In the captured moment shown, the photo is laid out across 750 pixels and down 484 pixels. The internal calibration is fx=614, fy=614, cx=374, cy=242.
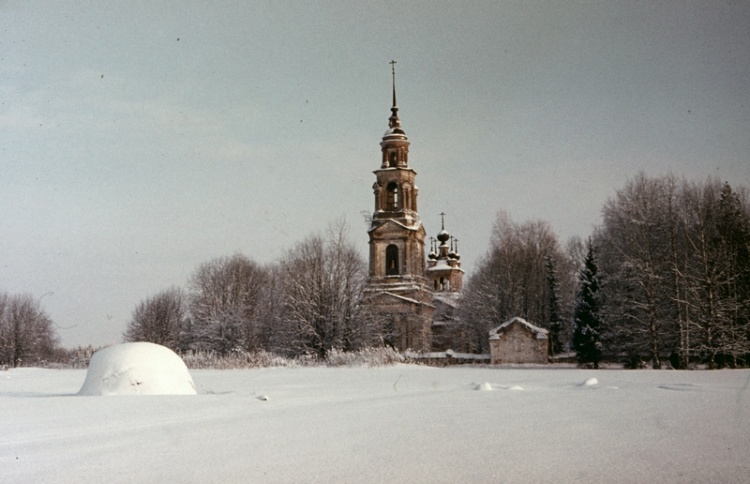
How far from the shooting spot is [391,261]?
5553 cm

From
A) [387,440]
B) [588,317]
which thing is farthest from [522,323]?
[387,440]

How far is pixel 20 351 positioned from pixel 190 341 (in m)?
15.7

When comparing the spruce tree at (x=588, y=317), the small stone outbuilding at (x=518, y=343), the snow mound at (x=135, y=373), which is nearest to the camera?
the snow mound at (x=135, y=373)

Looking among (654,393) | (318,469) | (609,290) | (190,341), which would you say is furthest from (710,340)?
(190,341)

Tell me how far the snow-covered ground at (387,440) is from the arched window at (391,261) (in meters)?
46.6

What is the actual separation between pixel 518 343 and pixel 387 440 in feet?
119

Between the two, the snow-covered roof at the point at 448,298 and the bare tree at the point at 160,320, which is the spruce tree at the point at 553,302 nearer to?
the snow-covered roof at the point at 448,298

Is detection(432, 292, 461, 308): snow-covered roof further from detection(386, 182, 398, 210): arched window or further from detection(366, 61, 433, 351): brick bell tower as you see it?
detection(386, 182, 398, 210): arched window

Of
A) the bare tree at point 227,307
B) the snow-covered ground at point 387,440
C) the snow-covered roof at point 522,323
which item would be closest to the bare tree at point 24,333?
the bare tree at point 227,307

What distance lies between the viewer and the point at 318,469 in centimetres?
428

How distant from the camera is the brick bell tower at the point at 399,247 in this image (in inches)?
2056

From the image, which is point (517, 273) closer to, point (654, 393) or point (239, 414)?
point (654, 393)

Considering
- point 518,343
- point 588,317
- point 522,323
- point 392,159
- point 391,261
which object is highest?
point 392,159

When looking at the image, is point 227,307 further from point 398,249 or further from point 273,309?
point 398,249
